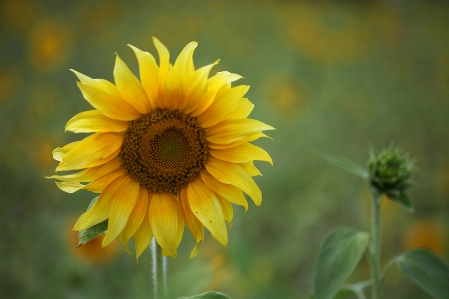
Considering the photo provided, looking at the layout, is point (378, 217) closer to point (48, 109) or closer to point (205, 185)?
point (205, 185)

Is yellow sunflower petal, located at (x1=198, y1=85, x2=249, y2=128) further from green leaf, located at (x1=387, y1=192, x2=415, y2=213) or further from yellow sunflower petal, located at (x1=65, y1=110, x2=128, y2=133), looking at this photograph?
green leaf, located at (x1=387, y1=192, x2=415, y2=213)

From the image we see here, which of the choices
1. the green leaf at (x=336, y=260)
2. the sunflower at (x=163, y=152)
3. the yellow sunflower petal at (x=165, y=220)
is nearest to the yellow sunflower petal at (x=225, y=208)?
the sunflower at (x=163, y=152)

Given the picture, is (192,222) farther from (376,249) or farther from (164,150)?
(376,249)

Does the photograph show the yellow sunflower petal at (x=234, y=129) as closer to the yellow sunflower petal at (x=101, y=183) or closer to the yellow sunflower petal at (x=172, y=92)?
the yellow sunflower petal at (x=172, y=92)

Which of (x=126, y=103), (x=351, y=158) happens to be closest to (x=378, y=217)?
(x=126, y=103)

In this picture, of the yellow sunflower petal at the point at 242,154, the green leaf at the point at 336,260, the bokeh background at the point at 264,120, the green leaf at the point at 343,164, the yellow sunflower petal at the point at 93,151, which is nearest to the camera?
the yellow sunflower petal at the point at 93,151
